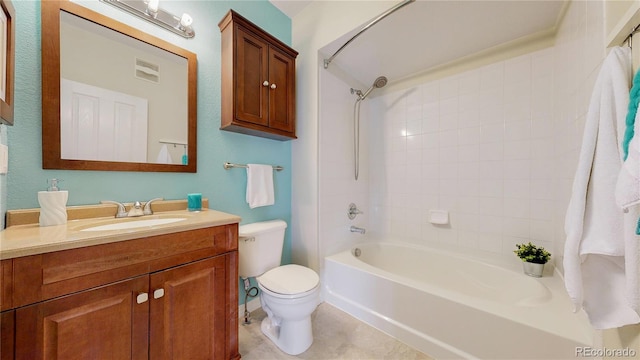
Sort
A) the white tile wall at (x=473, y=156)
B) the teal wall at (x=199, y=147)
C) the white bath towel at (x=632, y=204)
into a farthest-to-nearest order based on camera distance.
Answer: the white tile wall at (x=473, y=156)
the teal wall at (x=199, y=147)
the white bath towel at (x=632, y=204)

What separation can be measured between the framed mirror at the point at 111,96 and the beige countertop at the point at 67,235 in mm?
290

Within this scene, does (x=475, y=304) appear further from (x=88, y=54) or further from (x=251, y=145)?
(x=88, y=54)

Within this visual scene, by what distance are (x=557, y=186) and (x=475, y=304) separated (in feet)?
3.45

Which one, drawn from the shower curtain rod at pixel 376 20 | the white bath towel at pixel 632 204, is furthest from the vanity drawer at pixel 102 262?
the shower curtain rod at pixel 376 20

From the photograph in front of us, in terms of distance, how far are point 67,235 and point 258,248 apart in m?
0.91

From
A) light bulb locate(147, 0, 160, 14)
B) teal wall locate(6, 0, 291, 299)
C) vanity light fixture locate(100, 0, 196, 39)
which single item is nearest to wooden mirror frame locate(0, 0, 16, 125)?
teal wall locate(6, 0, 291, 299)

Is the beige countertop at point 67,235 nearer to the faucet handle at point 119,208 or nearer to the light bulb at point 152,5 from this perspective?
the faucet handle at point 119,208

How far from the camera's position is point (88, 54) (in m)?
1.08

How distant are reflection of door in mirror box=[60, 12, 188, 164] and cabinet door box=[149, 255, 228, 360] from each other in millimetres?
721

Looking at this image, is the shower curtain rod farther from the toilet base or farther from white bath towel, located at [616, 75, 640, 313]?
the toilet base

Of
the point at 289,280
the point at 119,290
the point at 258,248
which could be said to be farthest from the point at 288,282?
the point at 119,290

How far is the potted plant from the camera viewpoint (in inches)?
56.0

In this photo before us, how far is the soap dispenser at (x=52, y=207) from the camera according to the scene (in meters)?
0.87

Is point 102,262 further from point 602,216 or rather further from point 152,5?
point 602,216
